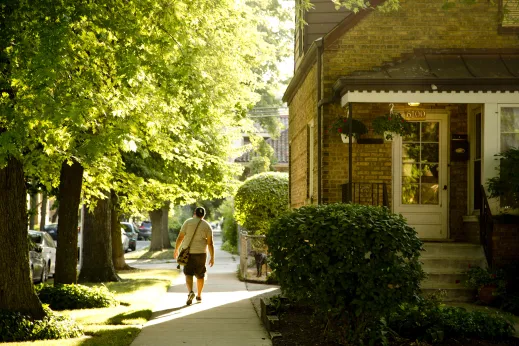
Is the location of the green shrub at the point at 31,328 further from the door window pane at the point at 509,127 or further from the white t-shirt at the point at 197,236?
the door window pane at the point at 509,127

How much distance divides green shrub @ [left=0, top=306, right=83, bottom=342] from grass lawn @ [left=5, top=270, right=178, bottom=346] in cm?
25

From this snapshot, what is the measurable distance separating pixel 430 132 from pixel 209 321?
618 cm

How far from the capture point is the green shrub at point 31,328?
1047 cm

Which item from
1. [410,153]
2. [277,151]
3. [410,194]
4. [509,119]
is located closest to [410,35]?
[410,153]

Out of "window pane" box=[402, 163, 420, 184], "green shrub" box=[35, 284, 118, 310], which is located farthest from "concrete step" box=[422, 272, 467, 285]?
"green shrub" box=[35, 284, 118, 310]

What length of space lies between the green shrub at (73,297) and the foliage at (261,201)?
12.7 meters

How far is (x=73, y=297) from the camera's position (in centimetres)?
1426

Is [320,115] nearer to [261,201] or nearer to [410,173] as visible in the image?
[410,173]

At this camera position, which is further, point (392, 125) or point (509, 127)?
point (392, 125)

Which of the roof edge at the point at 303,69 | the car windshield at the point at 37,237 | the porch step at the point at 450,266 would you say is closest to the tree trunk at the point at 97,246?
the car windshield at the point at 37,237

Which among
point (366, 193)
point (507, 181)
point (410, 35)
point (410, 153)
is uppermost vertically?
point (410, 35)

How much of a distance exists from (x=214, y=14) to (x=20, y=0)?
166 inches

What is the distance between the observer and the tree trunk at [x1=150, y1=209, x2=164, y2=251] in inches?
1578

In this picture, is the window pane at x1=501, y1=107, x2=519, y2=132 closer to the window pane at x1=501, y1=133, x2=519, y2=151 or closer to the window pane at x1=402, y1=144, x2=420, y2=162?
the window pane at x1=501, y1=133, x2=519, y2=151
